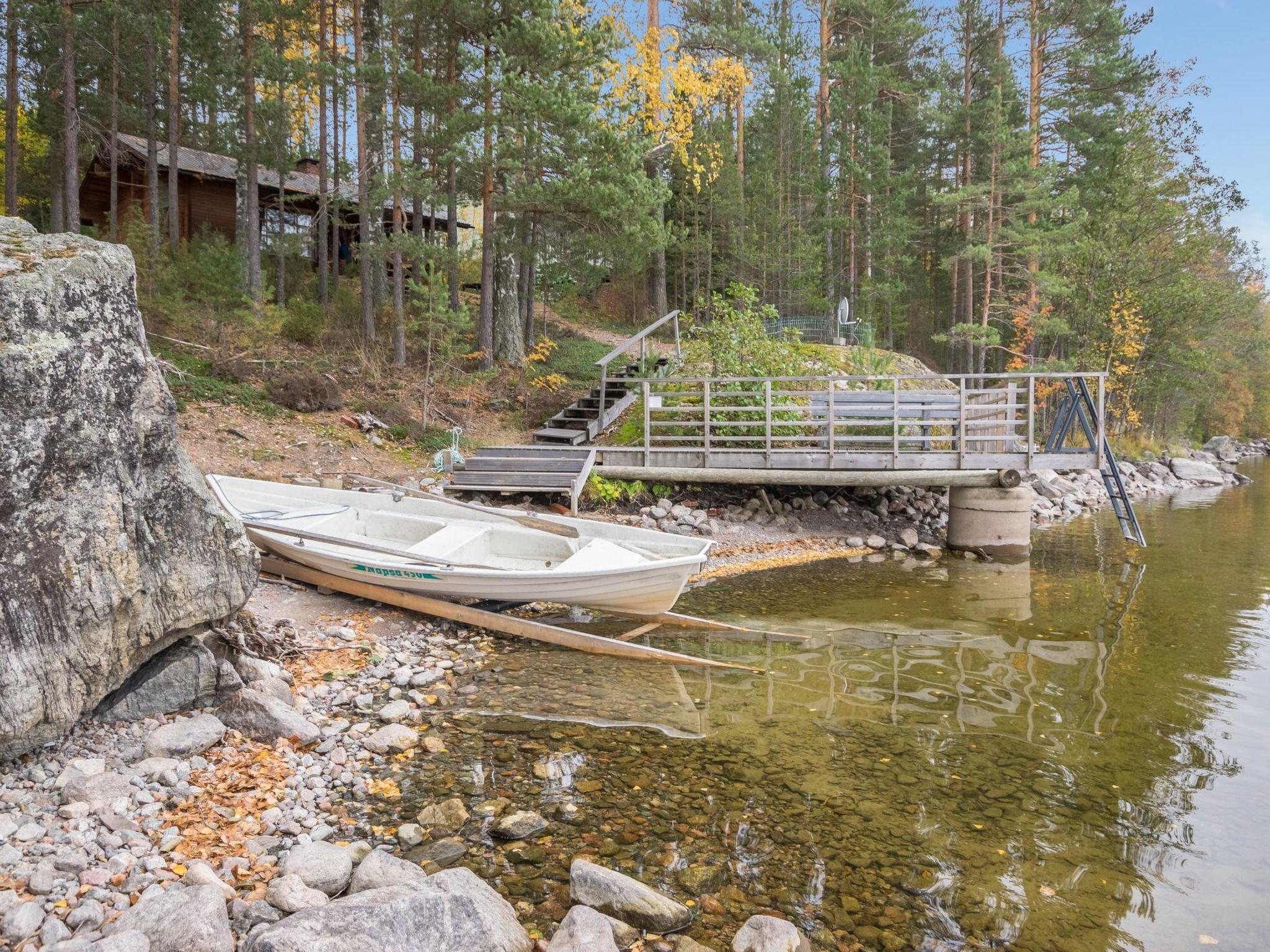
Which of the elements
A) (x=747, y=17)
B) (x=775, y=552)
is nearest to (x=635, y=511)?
(x=775, y=552)

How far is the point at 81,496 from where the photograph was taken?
405 centimetres

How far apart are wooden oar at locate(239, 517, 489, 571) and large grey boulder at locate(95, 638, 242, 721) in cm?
214

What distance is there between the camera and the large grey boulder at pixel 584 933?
122 inches

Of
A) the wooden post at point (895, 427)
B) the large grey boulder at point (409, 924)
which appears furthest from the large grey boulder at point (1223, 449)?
the large grey boulder at point (409, 924)

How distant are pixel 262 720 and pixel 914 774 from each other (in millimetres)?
4173

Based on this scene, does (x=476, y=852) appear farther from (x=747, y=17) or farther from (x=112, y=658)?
(x=747, y=17)

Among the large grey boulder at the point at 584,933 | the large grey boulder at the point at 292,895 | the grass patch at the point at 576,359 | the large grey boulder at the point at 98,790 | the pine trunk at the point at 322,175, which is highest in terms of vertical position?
the pine trunk at the point at 322,175

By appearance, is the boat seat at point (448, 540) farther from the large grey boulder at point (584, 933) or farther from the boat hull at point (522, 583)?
the large grey boulder at point (584, 933)

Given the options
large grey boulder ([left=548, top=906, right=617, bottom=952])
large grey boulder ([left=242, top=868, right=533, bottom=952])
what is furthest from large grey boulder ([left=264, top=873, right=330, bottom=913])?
large grey boulder ([left=548, top=906, right=617, bottom=952])

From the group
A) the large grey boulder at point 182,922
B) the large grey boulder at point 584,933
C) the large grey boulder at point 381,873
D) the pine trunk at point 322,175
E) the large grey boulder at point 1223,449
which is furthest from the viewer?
the large grey boulder at point 1223,449

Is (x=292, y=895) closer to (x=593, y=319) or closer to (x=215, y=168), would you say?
(x=215, y=168)

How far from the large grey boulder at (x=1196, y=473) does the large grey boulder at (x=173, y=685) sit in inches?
1068

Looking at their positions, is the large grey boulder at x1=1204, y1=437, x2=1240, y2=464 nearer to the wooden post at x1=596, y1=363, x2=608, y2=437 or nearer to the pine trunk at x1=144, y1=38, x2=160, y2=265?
the wooden post at x1=596, y1=363, x2=608, y2=437

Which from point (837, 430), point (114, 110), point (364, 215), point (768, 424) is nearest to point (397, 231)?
point (364, 215)
